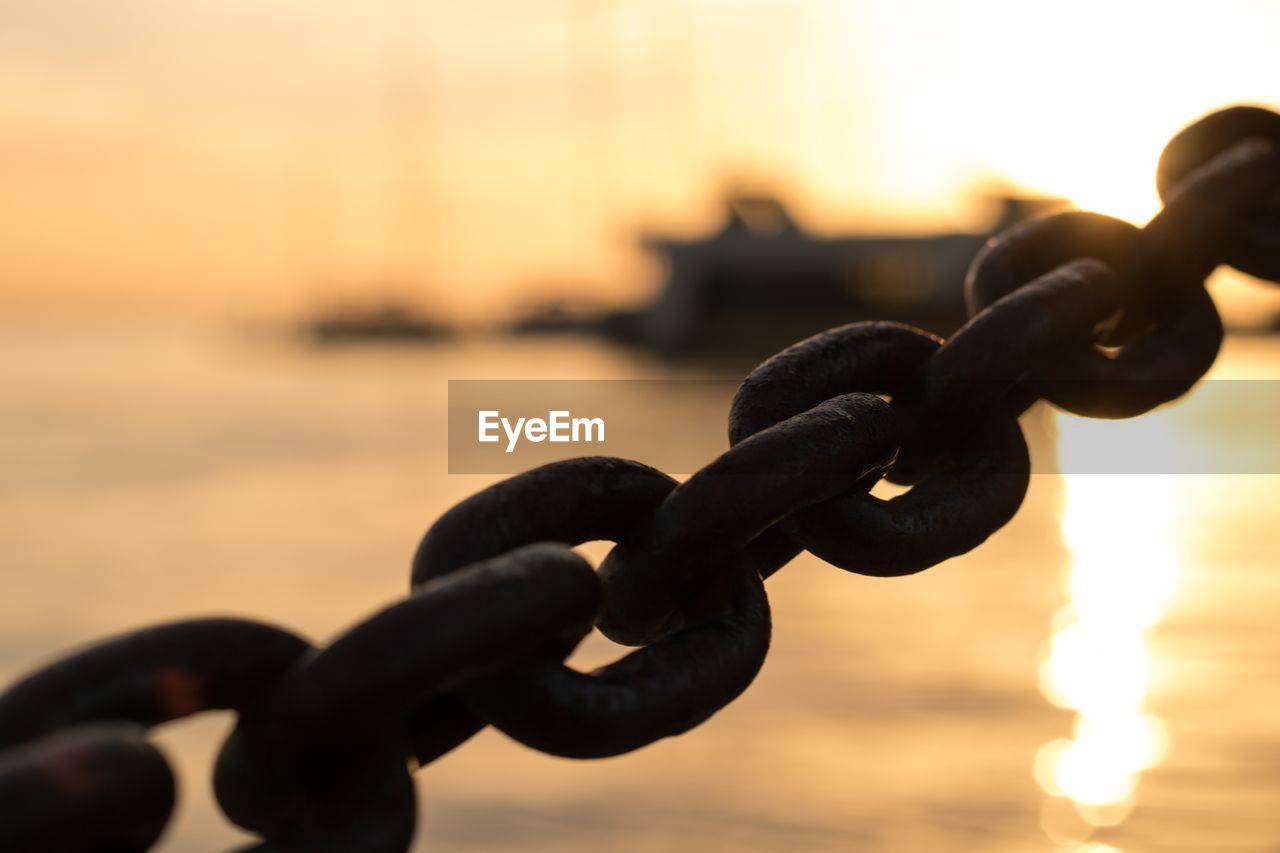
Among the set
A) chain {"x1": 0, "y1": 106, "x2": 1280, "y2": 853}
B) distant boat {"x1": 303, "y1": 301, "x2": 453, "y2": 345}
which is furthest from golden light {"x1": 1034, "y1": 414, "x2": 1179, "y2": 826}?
distant boat {"x1": 303, "y1": 301, "x2": 453, "y2": 345}

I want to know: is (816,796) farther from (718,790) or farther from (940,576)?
(940,576)

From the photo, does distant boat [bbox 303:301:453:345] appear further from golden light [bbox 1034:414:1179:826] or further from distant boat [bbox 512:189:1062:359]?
golden light [bbox 1034:414:1179:826]

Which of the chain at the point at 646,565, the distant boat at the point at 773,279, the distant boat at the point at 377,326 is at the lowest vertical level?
the chain at the point at 646,565

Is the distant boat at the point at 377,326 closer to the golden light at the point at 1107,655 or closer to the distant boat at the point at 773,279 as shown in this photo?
the distant boat at the point at 773,279

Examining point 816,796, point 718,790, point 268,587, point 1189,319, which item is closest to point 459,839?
point 718,790

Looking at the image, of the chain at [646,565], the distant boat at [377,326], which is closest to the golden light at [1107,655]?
the chain at [646,565]

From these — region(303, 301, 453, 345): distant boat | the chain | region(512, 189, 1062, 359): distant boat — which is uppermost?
region(303, 301, 453, 345): distant boat
